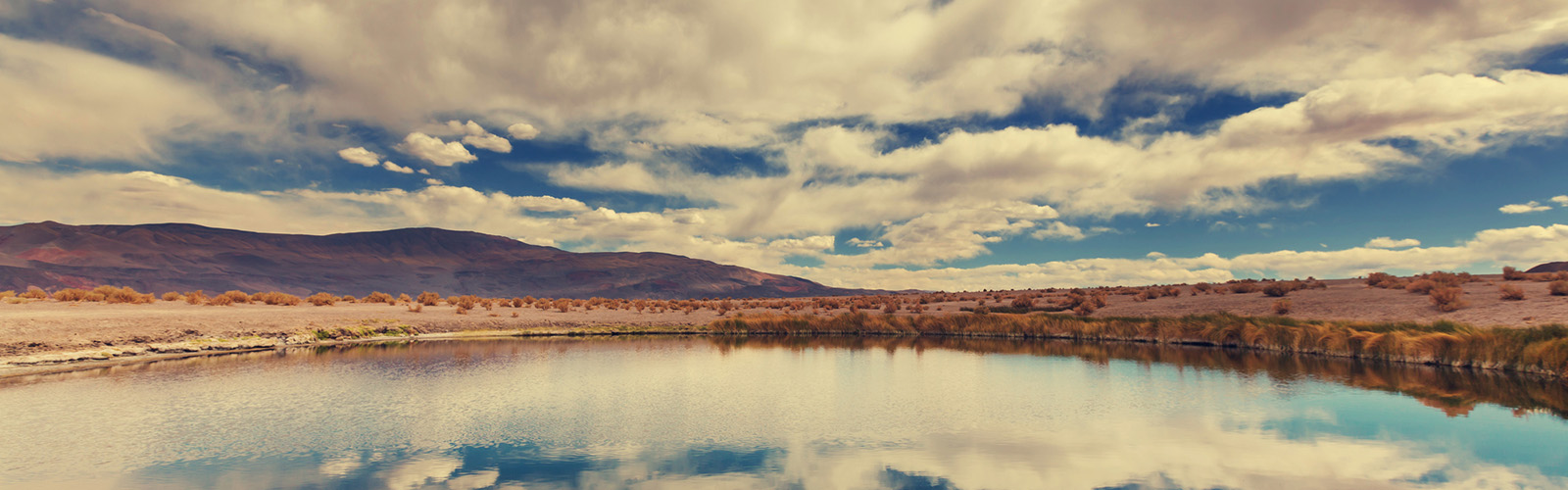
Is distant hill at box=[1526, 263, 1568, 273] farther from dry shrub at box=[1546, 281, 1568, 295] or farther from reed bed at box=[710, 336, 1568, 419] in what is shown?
reed bed at box=[710, 336, 1568, 419]

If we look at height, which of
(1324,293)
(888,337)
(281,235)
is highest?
(281,235)

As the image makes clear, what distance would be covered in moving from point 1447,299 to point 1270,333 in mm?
9316

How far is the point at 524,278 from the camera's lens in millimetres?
177375

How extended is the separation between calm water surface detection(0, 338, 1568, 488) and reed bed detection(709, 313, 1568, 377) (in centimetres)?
136

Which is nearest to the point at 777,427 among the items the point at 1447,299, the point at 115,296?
the point at 1447,299

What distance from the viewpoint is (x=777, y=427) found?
497 inches

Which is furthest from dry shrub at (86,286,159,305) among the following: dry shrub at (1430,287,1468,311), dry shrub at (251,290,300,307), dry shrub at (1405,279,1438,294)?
dry shrub at (1405,279,1438,294)

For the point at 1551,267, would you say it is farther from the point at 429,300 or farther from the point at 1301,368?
the point at 429,300

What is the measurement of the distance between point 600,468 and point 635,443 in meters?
1.51

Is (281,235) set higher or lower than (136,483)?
higher

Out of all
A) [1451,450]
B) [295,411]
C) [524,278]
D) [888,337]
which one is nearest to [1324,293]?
[888,337]

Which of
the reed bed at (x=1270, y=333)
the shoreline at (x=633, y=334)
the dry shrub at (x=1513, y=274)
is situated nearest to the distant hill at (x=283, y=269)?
the shoreline at (x=633, y=334)

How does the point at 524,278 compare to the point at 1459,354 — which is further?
the point at 524,278

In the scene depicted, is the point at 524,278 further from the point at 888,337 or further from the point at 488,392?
the point at 488,392
